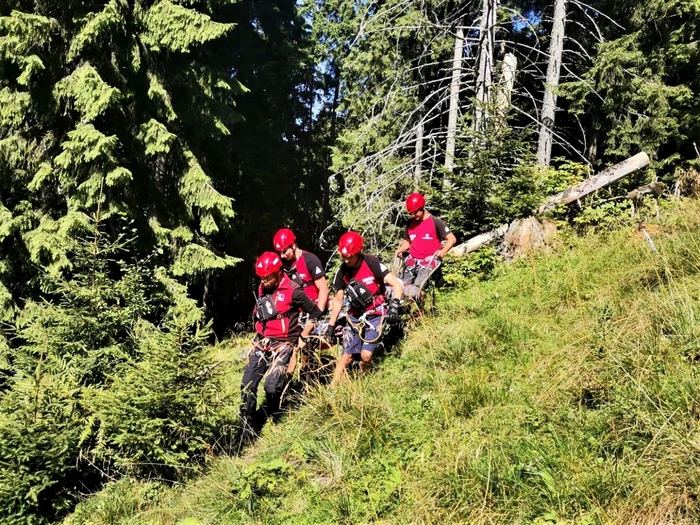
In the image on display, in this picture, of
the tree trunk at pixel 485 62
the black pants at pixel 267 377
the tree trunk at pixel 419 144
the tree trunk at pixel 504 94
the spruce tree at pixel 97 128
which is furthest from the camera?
the spruce tree at pixel 97 128

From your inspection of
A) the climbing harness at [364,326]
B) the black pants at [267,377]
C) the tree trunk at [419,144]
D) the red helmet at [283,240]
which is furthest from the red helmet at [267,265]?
the tree trunk at [419,144]

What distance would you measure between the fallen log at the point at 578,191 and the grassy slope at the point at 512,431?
2623 mm

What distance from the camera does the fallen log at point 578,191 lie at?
799 centimetres

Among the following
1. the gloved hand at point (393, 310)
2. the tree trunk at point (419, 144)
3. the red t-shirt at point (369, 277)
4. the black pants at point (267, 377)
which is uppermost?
the tree trunk at point (419, 144)

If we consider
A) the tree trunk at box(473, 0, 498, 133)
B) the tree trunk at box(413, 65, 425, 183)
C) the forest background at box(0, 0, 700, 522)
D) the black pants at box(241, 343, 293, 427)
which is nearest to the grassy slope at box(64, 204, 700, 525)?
the black pants at box(241, 343, 293, 427)

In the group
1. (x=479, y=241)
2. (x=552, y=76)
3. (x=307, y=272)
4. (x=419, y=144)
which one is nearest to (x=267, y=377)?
(x=307, y=272)

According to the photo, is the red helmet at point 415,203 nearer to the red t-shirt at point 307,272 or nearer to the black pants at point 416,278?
the black pants at point 416,278

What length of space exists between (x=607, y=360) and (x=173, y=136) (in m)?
9.73

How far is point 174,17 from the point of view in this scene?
10484 mm

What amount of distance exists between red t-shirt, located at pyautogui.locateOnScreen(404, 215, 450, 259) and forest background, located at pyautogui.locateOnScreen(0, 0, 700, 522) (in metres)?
1.55

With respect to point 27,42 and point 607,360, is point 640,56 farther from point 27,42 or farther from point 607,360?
point 27,42

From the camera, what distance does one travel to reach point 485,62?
29.6ft

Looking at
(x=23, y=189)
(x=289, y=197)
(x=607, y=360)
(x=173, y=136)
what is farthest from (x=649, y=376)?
(x=289, y=197)

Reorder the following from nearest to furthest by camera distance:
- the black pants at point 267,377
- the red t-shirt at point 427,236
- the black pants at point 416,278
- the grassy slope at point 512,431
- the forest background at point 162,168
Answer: the grassy slope at point 512,431 < the forest background at point 162,168 < the black pants at point 267,377 < the black pants at point 416,278 < the red t-shirt at point 427,236
